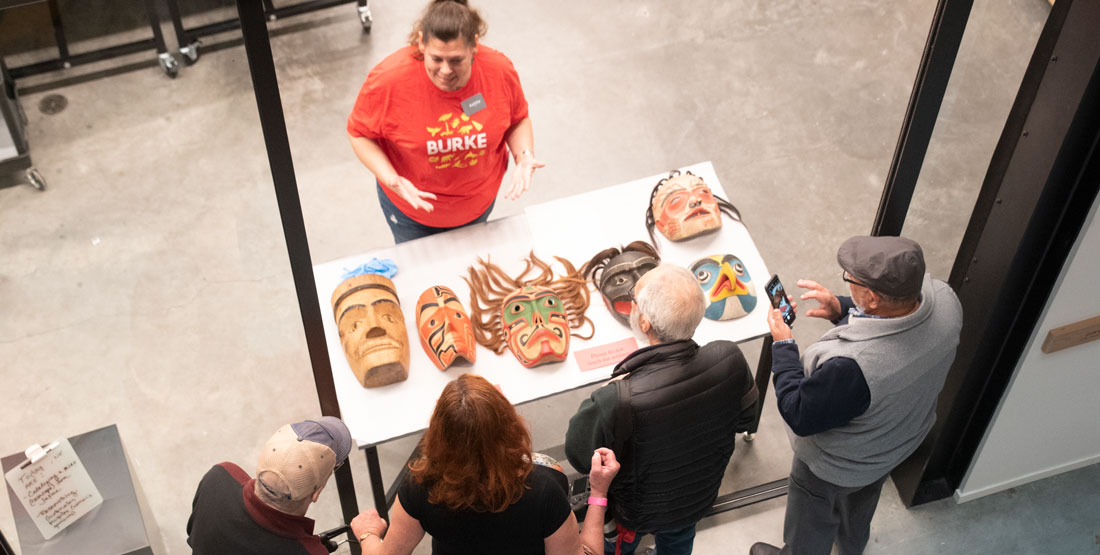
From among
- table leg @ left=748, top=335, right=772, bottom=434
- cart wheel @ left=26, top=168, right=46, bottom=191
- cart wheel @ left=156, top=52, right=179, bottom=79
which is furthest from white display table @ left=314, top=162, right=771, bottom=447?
cart wheel @ left=26, top=168, right=46, bottom=191

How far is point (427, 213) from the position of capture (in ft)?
11.5

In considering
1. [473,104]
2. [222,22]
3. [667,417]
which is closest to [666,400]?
[667,417]

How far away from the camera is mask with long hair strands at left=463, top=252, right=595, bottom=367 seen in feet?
10.7

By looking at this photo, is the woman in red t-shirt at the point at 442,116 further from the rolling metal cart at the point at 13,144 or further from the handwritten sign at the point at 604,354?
the rolling metal cart at the point at 13,144

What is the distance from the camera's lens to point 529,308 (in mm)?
3314

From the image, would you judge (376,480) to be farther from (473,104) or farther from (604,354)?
(473,104)

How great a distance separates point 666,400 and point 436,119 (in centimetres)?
120

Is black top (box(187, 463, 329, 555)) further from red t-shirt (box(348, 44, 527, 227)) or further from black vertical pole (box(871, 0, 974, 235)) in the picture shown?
black vertical pole (box(871, 0, 974, 235))

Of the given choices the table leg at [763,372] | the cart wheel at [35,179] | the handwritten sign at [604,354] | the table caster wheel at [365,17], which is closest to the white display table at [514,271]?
the handwritten sign at [604,354]

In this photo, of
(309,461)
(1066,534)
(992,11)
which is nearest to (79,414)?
(309,461)

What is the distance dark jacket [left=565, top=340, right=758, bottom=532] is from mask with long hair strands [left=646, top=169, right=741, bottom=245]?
0.84 metres

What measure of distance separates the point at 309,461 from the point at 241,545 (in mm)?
266

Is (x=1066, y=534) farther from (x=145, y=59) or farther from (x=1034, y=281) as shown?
(x=145, y=59)

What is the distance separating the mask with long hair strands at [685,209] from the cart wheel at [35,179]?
9.48 feet
